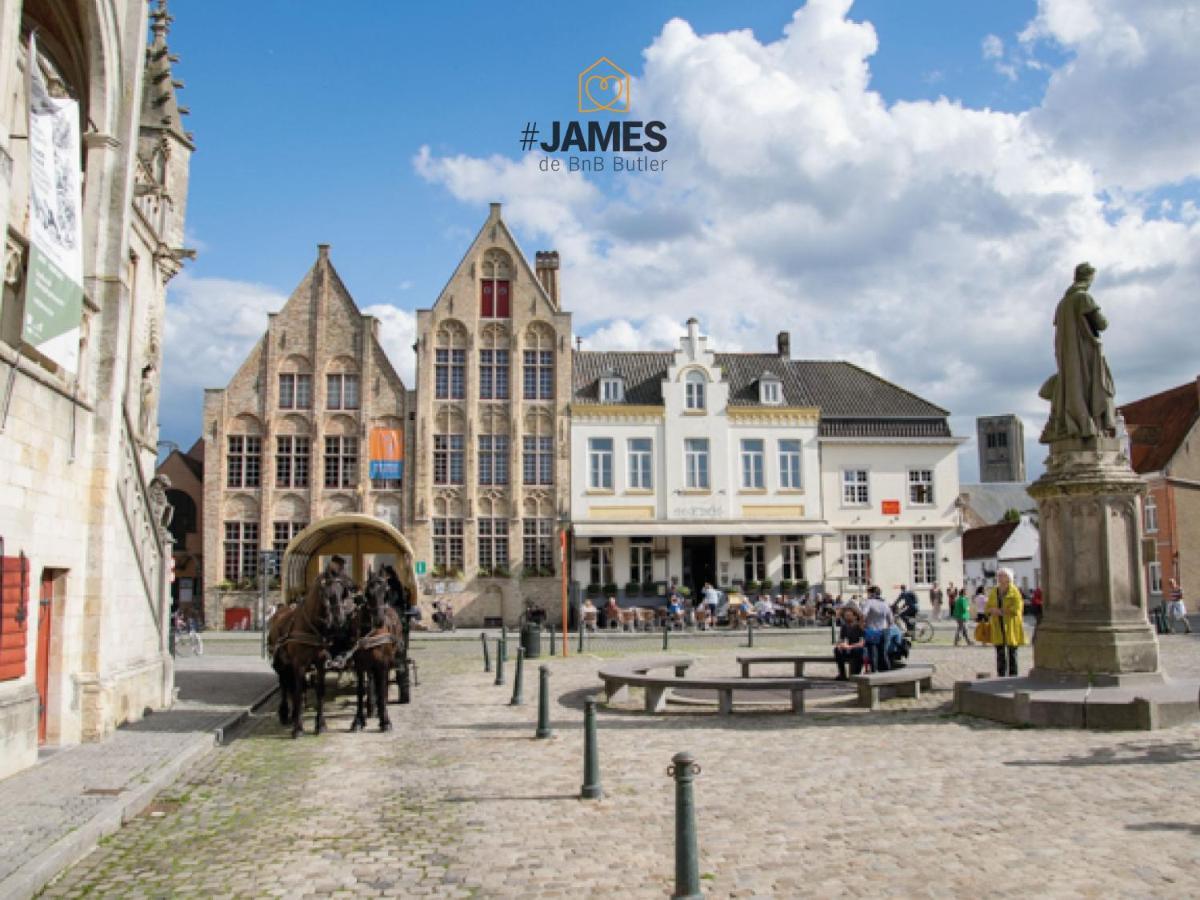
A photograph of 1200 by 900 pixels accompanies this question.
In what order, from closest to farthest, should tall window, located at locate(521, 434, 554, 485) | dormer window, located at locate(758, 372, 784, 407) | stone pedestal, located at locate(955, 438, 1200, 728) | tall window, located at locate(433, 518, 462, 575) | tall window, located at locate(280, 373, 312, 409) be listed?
1. stone pedestal, located at locate(955, 438, 1200, 728)
2. tall window, located at locate(433, 518, 462, 575)
3. tall window, located at locate(280, 373, 312, 409)
4. tall window, located at locate(521, 434, 554, 485)
5. dormer window, located at locate(758, 372, 784, 407)

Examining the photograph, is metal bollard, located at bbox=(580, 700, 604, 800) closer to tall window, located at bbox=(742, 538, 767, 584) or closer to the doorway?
the doorway

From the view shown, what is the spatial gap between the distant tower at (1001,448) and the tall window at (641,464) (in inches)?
3001

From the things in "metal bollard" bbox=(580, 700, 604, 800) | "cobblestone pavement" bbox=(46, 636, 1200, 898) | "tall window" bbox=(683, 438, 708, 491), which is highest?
"tall window" bbox=(683, 438, 708, 491)

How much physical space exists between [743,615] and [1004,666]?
75.5ft

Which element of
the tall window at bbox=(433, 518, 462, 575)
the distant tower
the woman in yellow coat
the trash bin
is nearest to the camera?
the woman in yellow coat

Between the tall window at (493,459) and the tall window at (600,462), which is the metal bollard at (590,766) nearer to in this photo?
→ the tall window at (600,462)

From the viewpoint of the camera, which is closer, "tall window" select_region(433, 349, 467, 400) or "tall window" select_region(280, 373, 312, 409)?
"tall window" select_region(280, 373, 312, 409)

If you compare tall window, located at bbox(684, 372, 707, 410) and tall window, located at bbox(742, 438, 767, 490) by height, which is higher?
tall window, located at bbox(684, 372, 707, 410)

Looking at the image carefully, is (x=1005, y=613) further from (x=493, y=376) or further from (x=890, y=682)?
(x=493, y=376)

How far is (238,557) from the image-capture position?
133ft

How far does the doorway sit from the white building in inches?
1.6

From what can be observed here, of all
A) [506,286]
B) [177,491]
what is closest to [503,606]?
[506,286]

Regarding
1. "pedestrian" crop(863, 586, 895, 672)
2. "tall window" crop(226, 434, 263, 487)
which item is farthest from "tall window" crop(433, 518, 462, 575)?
"pedestrian" crop(863, 586, 895, 672)

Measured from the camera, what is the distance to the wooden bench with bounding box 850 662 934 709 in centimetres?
1359
